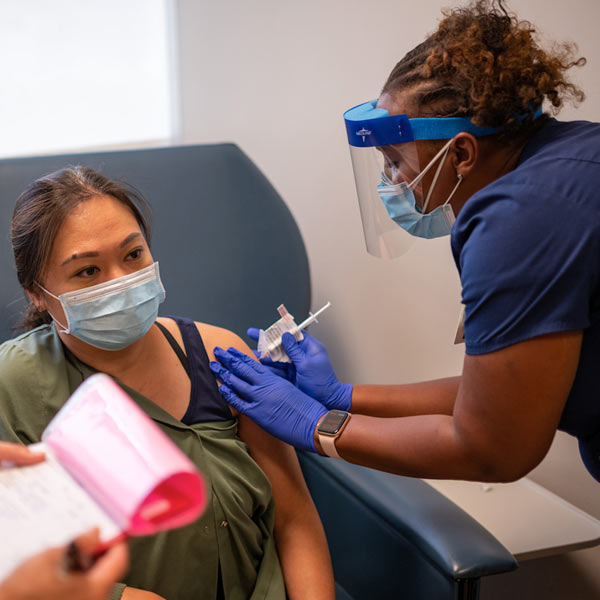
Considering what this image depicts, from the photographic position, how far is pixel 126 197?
1.50m

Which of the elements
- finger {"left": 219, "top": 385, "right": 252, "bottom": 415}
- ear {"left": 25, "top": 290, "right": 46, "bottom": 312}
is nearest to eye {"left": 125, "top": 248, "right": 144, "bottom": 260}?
ear {"left": 25, "top": 290, "right": 46, "bottom": 312}

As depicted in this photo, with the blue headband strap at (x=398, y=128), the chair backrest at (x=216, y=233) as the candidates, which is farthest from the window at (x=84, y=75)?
the blue headband strap at (x=398, y=128)

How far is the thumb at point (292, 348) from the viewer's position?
1.67m

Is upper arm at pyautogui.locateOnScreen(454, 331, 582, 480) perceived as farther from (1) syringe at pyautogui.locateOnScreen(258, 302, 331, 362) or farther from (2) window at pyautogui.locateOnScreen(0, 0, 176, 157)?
(2) window at pyautogui.locateOnScreen(0, 0, 176, 157)

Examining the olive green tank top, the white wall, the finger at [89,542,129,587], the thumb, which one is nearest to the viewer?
the finger at [89,542,129,587]

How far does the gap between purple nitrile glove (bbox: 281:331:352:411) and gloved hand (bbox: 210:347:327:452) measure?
109mm

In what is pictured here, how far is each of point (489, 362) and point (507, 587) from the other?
1294 millimetres

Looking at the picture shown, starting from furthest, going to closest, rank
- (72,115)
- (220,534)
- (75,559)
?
1. (72,115)
2. (220,534)
3. (75,559)

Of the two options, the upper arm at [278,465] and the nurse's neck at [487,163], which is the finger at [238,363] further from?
the nurse's neck at [487,163]

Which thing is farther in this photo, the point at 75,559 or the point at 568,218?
the point at 568,218

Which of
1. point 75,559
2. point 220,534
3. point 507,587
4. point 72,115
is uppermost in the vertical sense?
point 72,115

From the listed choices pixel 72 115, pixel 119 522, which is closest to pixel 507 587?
pixel 119 522

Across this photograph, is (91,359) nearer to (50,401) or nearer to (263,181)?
(50,401)

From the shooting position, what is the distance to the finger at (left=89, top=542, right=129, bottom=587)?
628 mm
